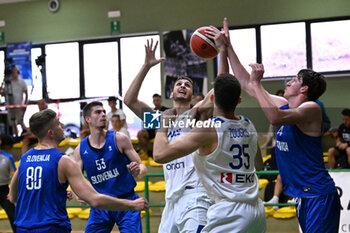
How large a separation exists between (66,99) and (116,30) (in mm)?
2506

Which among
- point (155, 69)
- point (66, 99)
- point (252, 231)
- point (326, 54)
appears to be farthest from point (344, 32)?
point (252, 231)

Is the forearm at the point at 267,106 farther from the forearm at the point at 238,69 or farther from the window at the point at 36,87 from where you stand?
the window at the point at 36,87

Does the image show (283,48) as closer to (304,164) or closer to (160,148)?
(304,164)

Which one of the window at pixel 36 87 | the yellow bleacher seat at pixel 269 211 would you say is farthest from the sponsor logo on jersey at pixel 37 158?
the window at pixel 36 87

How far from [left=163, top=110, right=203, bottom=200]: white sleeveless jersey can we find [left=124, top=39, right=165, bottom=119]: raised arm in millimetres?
482

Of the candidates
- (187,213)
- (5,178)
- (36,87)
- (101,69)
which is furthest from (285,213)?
(36,87)

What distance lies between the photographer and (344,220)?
6.97 m

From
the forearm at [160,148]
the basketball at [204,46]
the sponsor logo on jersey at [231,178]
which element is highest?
the basketball at [204,46]

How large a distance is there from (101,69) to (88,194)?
443 inches

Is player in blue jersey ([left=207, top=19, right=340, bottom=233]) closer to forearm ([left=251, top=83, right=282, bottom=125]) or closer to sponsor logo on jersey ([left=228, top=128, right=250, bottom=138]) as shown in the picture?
forearm ([left=251, top=83, right=282, bottom=125])

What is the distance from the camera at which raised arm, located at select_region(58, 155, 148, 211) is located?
148 inches

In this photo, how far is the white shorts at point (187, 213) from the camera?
4.60 metres

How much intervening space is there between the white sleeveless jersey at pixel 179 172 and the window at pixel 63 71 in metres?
10.4

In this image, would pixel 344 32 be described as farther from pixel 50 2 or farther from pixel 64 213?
pixel 64 213
